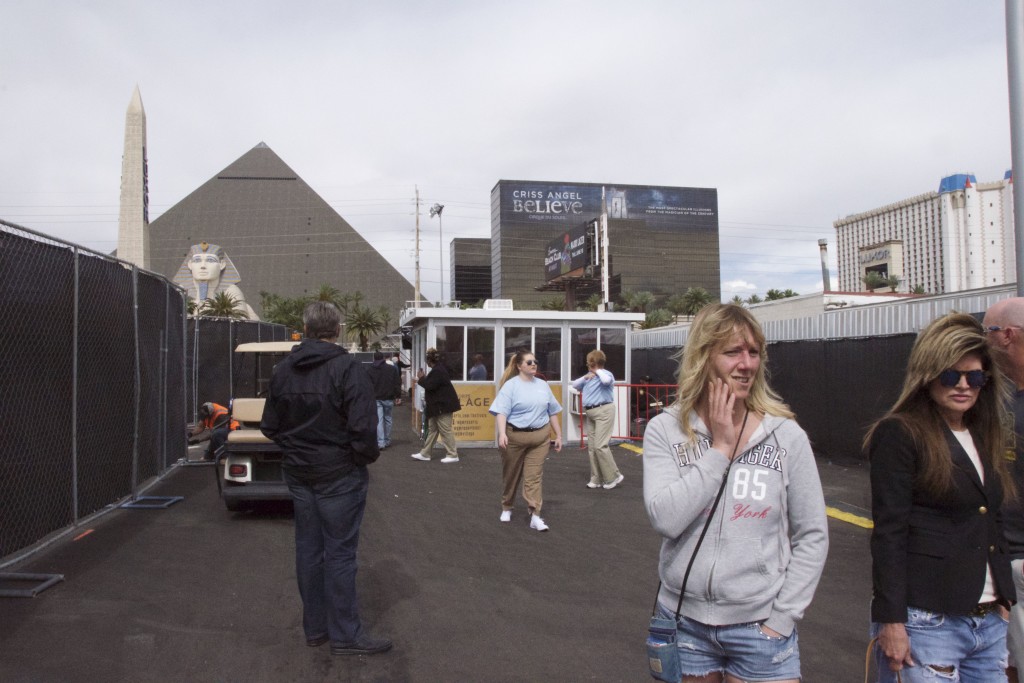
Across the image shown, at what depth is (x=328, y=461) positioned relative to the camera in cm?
418

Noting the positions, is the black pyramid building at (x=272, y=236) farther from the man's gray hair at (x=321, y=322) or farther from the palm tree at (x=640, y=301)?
the man's gray hair at (x=321, y=322)

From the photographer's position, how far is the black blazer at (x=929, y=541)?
7.67ft

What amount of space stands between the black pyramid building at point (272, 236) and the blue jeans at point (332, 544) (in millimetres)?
145279

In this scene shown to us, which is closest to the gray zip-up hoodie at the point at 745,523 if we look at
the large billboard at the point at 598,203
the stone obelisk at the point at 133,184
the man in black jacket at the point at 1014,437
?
the man in black jacket at the point at 1014,437

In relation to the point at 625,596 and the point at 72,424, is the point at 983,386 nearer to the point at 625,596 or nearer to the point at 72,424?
the point at 625,596

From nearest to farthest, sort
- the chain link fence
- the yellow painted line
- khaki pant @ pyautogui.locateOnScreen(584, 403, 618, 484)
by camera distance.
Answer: the chain link fence → the yellow painted line → khaki pant @ pyautogui.locateOnScreen(584, 403, 618, 484)

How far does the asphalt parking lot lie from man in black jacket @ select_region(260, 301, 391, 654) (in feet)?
1.09

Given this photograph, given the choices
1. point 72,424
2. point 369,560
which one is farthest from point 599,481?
point 72,424

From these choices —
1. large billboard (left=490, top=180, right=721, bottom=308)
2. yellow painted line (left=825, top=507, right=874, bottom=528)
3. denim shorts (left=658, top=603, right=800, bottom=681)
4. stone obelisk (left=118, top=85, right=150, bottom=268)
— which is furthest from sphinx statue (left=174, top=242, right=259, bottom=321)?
denim shorts (left=658, top=603, right=800, bottom=681)

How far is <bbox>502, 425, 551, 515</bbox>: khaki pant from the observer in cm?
739

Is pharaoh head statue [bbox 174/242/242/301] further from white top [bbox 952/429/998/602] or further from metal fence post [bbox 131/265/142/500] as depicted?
white top [bbox 952/429/998/602]

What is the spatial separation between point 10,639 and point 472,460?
8.59m

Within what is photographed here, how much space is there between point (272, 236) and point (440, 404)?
145 m

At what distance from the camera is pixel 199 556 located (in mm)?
6273
